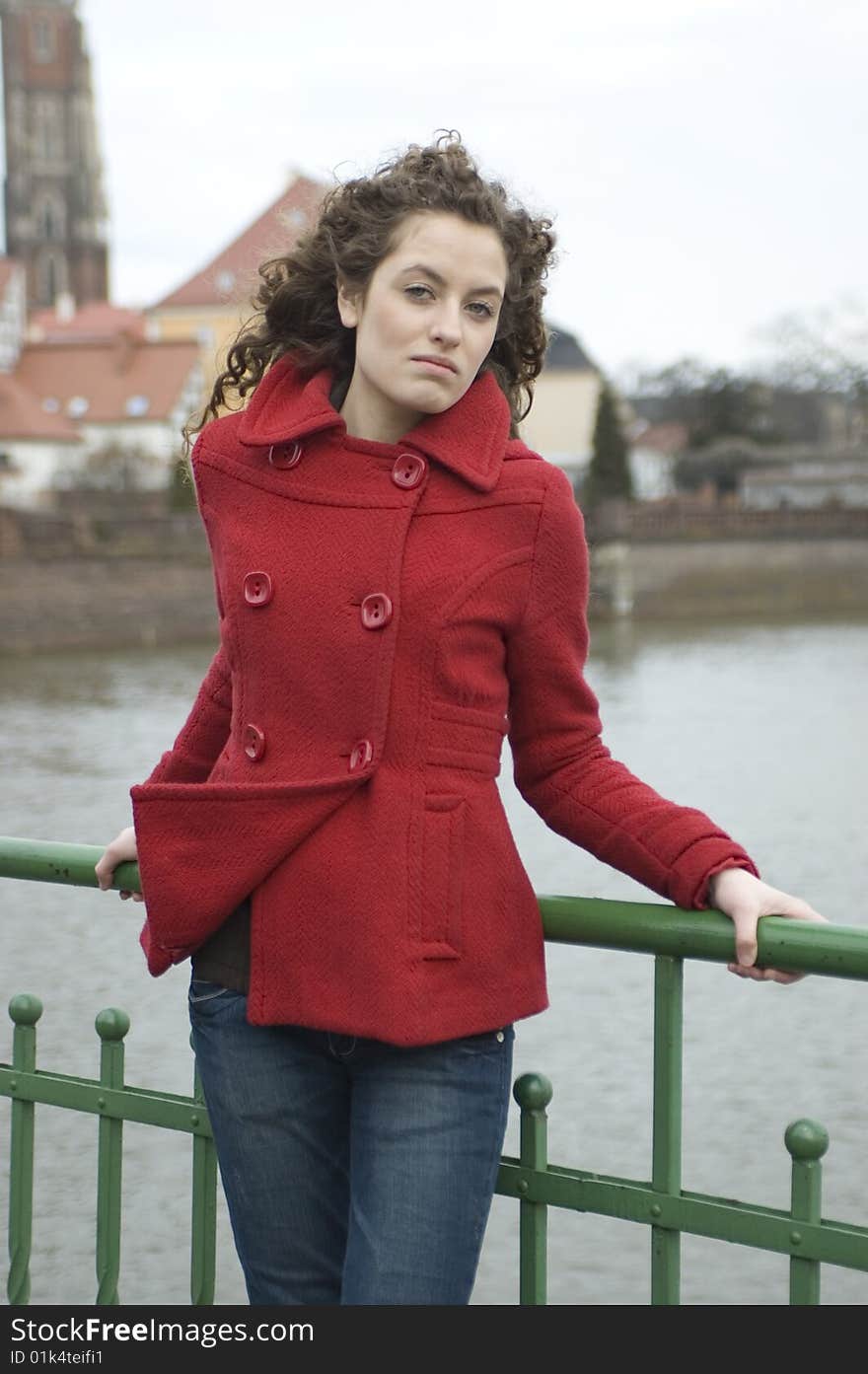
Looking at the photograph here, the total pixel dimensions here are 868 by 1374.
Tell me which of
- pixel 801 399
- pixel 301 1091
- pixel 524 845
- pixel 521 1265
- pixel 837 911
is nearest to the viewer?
pixel 301 1091

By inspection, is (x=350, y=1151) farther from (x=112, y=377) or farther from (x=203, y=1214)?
(x=112, y=377)

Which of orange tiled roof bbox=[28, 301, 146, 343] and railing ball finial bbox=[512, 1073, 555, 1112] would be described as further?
orange tiled roof bbox=[28, 301, 146, 343]

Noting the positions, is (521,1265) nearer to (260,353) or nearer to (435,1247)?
(435,1247)

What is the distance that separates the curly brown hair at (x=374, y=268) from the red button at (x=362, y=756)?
17.1 inches

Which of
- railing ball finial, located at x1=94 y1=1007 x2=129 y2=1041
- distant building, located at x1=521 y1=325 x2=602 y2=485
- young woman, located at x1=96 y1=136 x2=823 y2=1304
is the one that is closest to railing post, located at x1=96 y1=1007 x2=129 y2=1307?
railing ball finial, located at x1=94 y1=1007 x2=129 y2=1041

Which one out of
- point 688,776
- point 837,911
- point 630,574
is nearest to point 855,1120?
point 837,911

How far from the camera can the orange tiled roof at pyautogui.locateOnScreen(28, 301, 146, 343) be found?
6694cm

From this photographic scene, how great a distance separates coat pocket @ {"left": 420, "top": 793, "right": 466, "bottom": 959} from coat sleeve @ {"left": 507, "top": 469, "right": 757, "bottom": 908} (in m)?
0.17

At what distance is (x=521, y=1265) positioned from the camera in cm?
205

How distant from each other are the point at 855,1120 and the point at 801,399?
2654 inches

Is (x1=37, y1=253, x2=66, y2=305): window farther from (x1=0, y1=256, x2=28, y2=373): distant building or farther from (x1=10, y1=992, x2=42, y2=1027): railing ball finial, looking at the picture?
(x1=10, y1=992, x2=42, y2=1027): railing ball finial

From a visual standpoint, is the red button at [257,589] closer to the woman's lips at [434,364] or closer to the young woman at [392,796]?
the young woman at [392,796]

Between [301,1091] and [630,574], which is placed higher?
[630,574]

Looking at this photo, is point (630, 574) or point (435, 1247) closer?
point (435, 1247)
